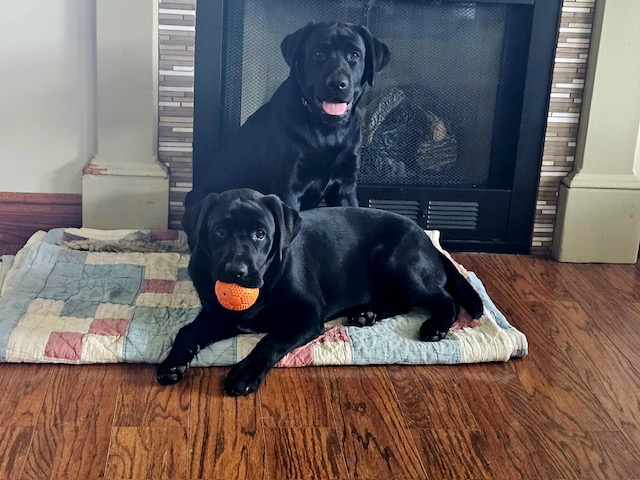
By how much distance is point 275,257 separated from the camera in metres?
1.98

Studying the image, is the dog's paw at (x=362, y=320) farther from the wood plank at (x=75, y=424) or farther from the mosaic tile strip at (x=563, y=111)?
the mosaic tile strip at (x=563, y=111)

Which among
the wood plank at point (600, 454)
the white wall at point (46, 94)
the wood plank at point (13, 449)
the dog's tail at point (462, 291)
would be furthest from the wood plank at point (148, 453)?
the white wall at point (46, 94)

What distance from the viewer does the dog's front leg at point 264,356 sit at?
71.0 inches

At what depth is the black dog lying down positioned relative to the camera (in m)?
1.88

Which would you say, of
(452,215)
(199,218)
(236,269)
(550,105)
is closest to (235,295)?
(236,269)

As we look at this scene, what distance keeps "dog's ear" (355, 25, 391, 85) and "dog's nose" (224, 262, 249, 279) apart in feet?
2.96

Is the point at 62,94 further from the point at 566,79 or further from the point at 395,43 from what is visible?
the point at 566,79

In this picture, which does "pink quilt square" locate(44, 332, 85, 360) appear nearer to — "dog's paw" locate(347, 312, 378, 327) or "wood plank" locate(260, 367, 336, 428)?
"wood plank" locate(260, 367, 336, 428)

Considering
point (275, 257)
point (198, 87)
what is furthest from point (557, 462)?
point (198, 87)

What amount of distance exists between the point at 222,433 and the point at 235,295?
1.18ft

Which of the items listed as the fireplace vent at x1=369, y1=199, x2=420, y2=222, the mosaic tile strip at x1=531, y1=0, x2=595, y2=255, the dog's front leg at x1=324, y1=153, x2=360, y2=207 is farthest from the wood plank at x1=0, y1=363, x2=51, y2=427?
the mosaic tile strip at x1=531, y1=0, x2=595, y2=255

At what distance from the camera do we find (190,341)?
193 cm

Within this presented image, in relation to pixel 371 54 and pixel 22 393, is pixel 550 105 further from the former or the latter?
pixel 22 393

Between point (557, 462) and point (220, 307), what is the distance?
839mm
